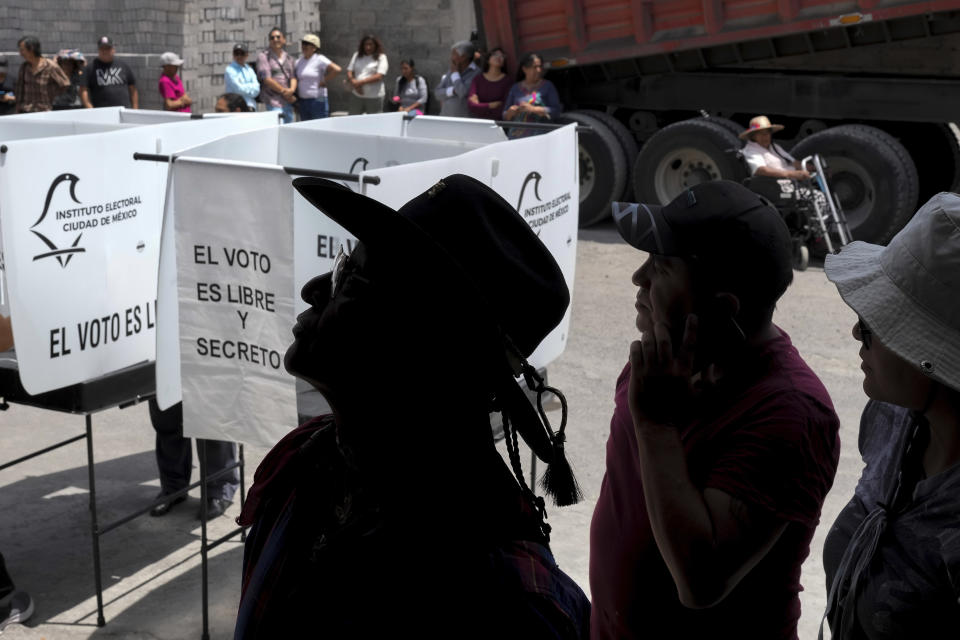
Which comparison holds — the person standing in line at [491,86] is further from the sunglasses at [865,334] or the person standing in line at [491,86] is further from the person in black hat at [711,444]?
the sunglasses at [865,334]

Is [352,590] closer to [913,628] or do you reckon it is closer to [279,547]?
[279,547]

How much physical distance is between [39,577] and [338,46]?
15.8m

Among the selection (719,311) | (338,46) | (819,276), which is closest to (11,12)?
(338,46)

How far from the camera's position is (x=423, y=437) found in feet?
4.92

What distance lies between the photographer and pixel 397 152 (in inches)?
202

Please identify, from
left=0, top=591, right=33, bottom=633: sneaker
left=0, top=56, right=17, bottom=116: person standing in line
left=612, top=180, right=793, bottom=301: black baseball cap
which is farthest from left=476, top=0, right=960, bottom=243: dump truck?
left=612, top=180, right=793, bottom=301: black baseball cap

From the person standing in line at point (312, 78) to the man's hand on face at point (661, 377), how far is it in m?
14.3

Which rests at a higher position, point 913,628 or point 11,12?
point 11,12

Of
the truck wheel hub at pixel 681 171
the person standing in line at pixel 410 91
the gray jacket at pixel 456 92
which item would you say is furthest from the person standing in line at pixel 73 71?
the truck wheel hub at pixel 681 171

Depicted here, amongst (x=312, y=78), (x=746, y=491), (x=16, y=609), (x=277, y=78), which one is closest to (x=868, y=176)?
(x=16, y=609)

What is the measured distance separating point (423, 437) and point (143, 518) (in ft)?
13.3

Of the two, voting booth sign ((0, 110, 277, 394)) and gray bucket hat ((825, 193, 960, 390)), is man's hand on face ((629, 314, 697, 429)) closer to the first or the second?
gray bucket hat ((825, 193, 960, 390))

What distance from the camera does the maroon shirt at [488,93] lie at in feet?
40.7

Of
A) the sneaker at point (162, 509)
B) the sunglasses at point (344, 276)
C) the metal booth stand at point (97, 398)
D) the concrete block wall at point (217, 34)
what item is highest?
the concrete block wall at point (217, 34)
